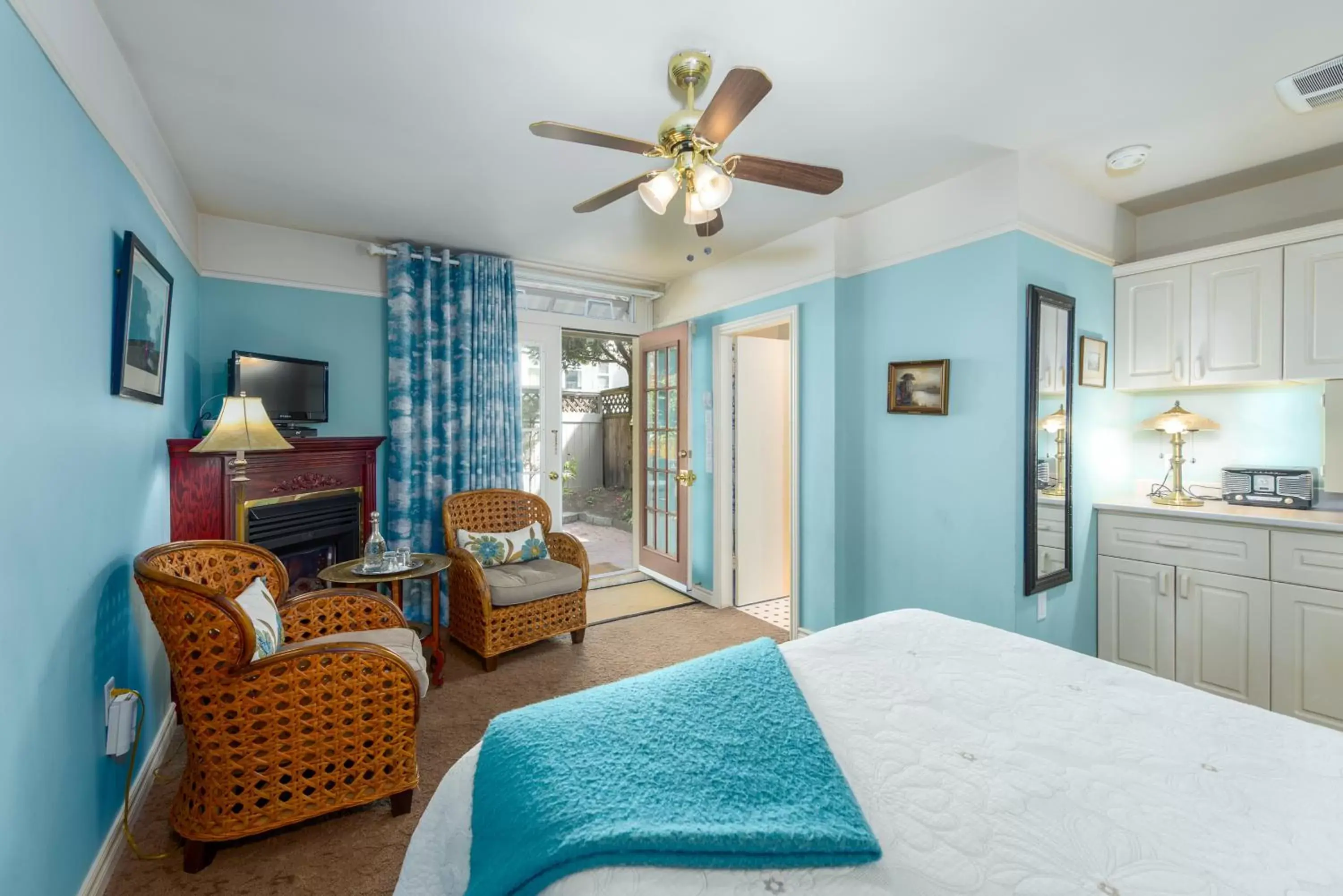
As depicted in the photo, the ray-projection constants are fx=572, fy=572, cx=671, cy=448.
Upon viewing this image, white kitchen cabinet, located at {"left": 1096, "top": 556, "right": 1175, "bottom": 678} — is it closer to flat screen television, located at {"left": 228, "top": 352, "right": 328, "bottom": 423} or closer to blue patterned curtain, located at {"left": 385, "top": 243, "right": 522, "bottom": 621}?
blue patterned curtain, located at {"left": 385, "top": 243, "right": 522, "bottom": 621}

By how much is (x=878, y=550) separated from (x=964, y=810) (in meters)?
2.42

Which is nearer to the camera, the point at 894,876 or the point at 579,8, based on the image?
the point at 894,876

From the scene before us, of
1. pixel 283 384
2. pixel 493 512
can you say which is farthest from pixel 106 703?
pixel 493 512

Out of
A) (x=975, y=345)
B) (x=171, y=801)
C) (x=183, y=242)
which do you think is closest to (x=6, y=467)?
(x=171, y=801)

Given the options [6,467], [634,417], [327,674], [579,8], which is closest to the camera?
[6,467]

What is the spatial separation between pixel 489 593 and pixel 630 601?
1482 millimetres

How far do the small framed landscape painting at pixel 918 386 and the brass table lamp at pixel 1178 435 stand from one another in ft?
4.12

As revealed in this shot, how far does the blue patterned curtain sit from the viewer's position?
3699 mm

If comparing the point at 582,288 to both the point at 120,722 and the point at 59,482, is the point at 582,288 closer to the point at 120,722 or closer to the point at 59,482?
the point at 59,482

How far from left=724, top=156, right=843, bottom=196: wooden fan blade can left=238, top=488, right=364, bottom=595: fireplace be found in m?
2.79

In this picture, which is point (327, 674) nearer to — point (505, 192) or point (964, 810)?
point (964, 810)

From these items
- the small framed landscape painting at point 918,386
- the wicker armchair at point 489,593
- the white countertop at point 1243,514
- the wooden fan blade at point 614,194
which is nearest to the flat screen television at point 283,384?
the wicker armchair at point 489,593

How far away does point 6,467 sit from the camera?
121 centimetres

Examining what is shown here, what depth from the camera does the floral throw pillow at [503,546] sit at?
11.2ft
